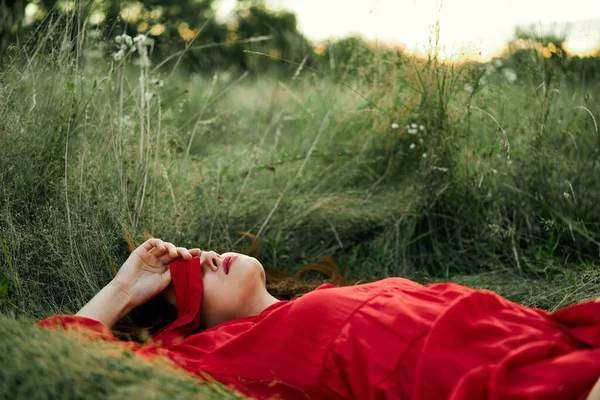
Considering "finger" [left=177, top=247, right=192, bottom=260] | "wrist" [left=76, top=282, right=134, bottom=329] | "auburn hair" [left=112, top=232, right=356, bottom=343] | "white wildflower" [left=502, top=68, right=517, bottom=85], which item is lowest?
"auburn hair" [left=112, top=232, right=356, bottom=343]

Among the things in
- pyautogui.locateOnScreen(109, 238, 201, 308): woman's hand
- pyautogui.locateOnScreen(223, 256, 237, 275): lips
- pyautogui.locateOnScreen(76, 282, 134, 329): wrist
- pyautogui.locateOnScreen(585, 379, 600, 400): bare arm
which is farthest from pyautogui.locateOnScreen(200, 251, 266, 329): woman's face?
pyautogui.locateOnScreen(585, 379, 600, 400): bare arm

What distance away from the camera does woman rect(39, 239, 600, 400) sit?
1.46m

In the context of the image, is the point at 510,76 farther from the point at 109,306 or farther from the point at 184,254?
the point at 109,306

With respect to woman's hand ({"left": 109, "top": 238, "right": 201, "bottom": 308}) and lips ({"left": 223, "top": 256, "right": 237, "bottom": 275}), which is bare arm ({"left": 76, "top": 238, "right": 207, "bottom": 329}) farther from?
lips ({"left": 223, "top": 256, "right": 237, "bottom": 275})

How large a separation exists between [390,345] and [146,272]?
0.92 metres

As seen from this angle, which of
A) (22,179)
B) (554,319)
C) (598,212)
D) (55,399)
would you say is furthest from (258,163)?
(55,399)

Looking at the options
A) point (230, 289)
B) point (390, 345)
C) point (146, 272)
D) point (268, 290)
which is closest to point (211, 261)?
point (230, 289)

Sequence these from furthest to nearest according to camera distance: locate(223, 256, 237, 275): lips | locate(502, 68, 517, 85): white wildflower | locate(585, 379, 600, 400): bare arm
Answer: locate(502, 68, 517, 85): white wildflower < locate(223, 256, 237, 275): lips < locate(585, 379, 600, 400): bare arm

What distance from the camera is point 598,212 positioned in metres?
3.06

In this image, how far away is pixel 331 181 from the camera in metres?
3.69

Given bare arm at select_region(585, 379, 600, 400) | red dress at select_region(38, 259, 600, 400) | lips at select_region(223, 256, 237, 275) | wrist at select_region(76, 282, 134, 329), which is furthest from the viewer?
lips at select_region(223, 256, 237, 275)

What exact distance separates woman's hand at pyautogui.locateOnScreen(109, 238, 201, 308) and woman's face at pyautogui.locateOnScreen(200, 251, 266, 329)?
0.12 metres

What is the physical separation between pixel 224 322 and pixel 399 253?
1.36 meters

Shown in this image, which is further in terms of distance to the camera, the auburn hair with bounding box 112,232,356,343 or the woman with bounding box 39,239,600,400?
the auburn hair with bounding box 112,232,356,343
